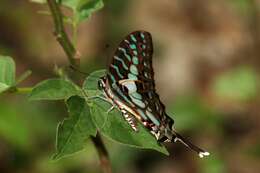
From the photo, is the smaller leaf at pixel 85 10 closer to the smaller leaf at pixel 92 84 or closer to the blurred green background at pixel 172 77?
the smaller leaf at pixel 92 84

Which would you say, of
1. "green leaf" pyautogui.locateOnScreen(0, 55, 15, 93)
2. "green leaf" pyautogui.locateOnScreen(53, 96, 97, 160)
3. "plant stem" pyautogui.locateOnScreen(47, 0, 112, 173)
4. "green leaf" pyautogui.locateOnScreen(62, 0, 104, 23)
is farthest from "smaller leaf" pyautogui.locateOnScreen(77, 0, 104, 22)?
"green leaf" pyautogui.locateOnScreen(53, 96, 97, 160)

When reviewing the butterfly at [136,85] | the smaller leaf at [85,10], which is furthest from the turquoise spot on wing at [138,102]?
the smaller leaf at [85,10]

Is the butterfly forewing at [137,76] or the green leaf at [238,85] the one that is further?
the green leaf at [238,85]

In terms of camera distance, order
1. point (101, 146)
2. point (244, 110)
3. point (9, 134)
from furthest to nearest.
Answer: point (244, 110) < point (9, 134) < point (101, 146)

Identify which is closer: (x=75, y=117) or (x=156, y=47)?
(x=75, y=117)

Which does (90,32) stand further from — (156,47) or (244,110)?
(244,110)

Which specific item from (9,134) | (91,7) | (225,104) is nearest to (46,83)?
(91,7)

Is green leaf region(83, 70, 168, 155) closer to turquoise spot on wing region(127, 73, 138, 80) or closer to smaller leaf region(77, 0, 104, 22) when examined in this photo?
turquoise spot on wing region(127, 73, 138, 80)

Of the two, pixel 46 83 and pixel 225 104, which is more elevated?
pixel 46 83
